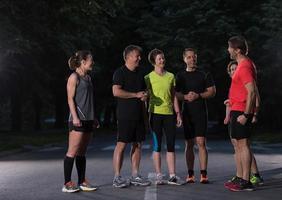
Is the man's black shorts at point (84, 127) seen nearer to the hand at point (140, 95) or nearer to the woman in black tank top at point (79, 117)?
the woman in black tank top at point (79, 117)

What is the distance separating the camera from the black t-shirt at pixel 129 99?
8758 millimetres

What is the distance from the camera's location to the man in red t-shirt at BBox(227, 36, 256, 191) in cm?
811

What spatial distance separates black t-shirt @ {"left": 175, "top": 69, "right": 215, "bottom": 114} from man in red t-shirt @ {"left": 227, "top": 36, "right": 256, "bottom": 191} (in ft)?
2.48

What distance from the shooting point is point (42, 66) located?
100ft

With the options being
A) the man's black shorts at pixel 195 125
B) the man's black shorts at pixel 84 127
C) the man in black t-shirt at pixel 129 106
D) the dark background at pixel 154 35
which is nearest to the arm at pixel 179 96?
the man's black shorts at pixel 195 125

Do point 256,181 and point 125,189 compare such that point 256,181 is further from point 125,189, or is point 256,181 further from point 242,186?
point 125,189

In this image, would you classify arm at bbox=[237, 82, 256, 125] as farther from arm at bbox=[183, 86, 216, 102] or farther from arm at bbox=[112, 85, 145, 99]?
arm at bbox=[112, 85, 145, 99]

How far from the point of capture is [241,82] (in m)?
8.23

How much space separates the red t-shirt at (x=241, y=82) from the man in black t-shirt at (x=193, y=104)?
742mm

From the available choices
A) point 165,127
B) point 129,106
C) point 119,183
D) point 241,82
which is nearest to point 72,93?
point 129,106

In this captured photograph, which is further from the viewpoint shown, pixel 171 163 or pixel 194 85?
pixel 194 85

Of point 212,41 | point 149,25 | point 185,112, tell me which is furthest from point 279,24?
point 185,112

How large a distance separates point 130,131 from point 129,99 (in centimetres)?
44

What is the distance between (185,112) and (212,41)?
2222 centimetres
